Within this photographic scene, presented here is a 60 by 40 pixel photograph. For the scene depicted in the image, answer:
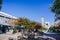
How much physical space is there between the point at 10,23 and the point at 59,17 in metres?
43.1

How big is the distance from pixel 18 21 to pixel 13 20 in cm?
449

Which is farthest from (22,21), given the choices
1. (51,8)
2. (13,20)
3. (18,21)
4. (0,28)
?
(51,8)

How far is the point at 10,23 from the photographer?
67.6 m

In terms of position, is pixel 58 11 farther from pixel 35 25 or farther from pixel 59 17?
pixel 35 25

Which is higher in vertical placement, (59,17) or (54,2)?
(54,2)

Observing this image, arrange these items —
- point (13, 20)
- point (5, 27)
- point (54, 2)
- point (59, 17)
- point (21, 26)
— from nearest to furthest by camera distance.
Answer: point (54, 2) < point (59, 17) < point (5, 27) < point (21, 26) < point (13, 20)

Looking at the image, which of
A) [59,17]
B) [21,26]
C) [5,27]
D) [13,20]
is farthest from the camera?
[13,20]

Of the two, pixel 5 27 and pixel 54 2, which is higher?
pixel 54 2

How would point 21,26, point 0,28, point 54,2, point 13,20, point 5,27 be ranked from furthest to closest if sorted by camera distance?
point 13,20, point 21,26, point 5,27, point 0,28, point 54,2

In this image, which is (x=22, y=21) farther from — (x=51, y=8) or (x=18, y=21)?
(x=51, y=8)

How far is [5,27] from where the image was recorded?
61156 mm

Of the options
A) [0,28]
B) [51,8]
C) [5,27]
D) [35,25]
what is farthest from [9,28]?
[51,8]

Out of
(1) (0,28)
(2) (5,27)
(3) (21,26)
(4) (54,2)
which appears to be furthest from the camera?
(3) (21,26)

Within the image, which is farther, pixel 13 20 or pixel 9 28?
pixel 13 20
